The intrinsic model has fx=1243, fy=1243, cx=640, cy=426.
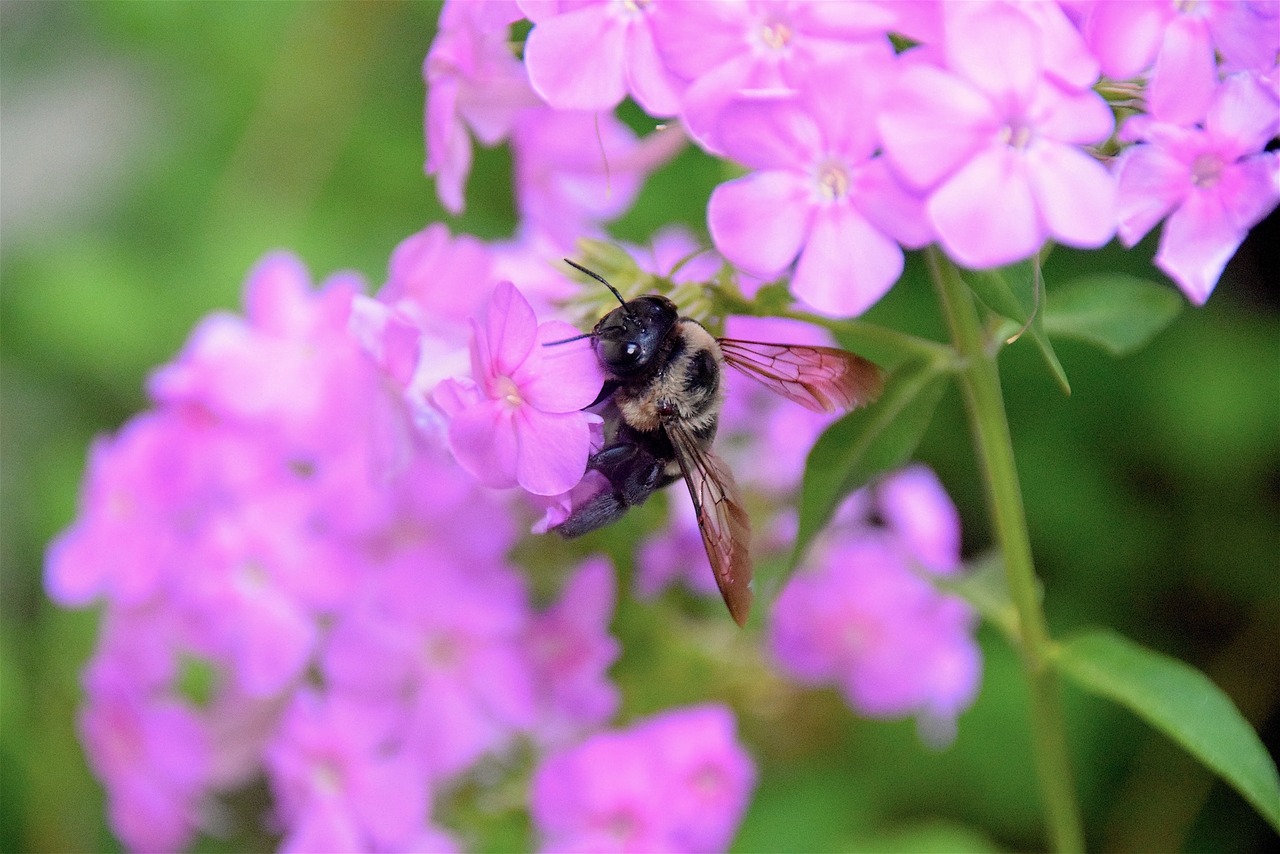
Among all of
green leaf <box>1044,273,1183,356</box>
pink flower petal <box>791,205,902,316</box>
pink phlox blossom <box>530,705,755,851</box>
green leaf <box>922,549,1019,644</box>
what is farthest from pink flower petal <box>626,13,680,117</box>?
pink phlox blossom <box>530,705,755,851</box>

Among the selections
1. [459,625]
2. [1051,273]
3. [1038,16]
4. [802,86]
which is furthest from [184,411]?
[1051,273]

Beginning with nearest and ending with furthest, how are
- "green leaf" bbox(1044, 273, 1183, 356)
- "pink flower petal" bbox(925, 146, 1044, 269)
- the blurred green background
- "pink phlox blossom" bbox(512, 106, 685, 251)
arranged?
"pink flower petal" bbox(925, 146, 1044, 269), "green leaf" bbox(1044, 273, 1183, 356), "pink phlox blossom" bbox(512, 106, 685, 251), the blurred green background

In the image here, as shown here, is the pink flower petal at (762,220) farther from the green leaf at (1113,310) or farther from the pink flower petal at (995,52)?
the green leaf at (1113,310)

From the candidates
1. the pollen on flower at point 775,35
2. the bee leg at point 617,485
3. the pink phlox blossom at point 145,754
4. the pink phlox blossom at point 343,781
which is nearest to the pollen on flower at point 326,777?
the pink phlox blossom at point 343,781


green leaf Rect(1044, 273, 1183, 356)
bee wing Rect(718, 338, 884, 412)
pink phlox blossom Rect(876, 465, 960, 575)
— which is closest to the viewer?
bee wing Rect(718, 338, 884, 412)

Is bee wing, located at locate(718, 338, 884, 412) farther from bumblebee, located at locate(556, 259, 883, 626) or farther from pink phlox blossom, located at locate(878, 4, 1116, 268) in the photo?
pink phlox blossom, located at locate(878, 4, 1116, 268)

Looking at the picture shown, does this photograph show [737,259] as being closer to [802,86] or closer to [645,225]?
[802,86]
